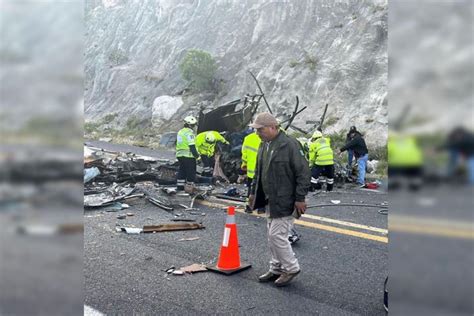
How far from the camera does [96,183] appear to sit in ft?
36.8

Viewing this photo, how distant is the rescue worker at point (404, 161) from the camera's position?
4.02 ft

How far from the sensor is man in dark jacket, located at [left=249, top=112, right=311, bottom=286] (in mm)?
4941

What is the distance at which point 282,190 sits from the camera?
4.98 m

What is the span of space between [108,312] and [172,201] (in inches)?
221

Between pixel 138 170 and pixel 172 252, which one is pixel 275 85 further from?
pixel 172 252

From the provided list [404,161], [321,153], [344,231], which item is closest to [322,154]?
[321,153]

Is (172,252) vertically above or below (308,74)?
below

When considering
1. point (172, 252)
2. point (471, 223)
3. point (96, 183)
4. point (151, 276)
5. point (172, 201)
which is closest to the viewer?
point (471, 223)

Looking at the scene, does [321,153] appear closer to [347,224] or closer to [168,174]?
[347,224]

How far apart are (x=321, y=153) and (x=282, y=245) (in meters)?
6.46

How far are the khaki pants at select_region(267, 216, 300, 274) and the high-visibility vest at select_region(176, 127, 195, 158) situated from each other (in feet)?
18.8

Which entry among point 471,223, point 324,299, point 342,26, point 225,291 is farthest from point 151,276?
point 342,26

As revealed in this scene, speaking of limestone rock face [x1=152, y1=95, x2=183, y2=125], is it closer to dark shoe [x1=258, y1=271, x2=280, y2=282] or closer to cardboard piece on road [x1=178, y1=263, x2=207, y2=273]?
cardboard piece on road [x1=178, y1=263, x2=207, y2=273]

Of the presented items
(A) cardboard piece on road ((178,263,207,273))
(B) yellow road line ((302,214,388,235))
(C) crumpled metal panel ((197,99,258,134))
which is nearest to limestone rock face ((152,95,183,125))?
(C) crumpled metal panel ((197,99,258,134))
